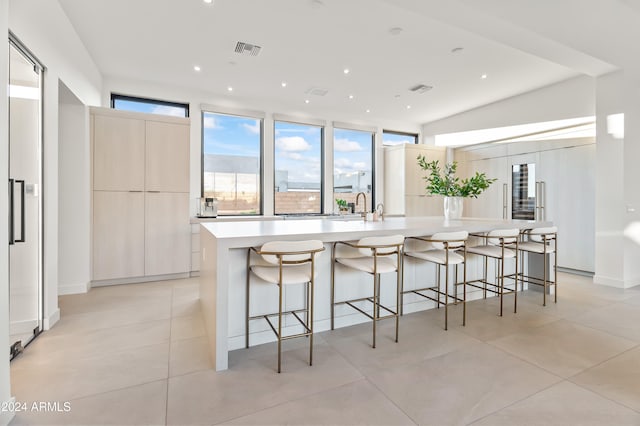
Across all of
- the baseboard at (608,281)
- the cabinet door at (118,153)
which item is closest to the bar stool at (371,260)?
the cabinet door at (118,153)

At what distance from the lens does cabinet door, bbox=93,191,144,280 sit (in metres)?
4.26

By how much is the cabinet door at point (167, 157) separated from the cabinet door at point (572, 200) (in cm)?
589

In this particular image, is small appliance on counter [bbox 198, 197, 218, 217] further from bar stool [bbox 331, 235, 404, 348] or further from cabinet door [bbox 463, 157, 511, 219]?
cabinet door [bbox 463, 157, 511, 219]

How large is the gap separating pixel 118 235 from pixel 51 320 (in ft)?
5.44

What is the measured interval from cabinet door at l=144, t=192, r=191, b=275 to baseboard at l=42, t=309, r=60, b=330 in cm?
153

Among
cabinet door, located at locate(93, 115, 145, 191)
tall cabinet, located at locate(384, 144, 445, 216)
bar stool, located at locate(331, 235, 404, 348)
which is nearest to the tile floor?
bar stool, located at locate(331, 235, 404, 348)

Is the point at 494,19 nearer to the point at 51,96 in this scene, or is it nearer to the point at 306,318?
the point at 306,318

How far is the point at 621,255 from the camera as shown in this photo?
4215 millimetres

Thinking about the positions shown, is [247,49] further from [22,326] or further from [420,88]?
[22,326]

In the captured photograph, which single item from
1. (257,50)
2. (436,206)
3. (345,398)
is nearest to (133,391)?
(345,398)

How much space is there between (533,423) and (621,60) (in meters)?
4.52

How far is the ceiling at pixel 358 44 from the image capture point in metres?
2.99

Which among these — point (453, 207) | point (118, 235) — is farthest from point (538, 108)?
point (118, 235)

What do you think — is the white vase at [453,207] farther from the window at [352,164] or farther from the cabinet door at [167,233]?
the cabinet door at [167,233]
